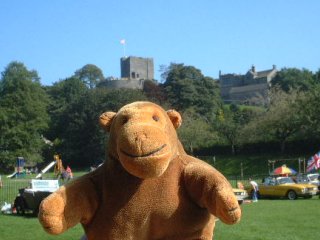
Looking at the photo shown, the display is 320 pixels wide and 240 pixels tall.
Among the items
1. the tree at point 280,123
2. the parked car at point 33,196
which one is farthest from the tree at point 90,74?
the parked car at point 33,196

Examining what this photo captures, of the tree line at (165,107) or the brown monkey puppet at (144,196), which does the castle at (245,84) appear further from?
the brown monkey puppet at (144,196)

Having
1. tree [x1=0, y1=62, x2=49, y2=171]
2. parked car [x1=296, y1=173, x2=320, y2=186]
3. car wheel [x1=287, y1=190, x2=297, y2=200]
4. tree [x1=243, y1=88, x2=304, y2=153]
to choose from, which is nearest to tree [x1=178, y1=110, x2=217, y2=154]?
tree [x1=243, y1=88, x2=304, y2=153]

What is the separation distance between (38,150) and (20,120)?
179 inches

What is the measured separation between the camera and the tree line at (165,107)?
56062 mm

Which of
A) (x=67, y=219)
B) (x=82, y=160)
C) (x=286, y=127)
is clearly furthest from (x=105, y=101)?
(x=67, y=219)

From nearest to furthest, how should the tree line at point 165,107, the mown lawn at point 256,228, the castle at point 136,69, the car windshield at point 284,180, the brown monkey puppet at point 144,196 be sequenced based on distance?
the brown monkey puppet at point 144,196 → the mown lawn at point 256,228 → the car windshield at point 284,180 → the tree line at point 165,107 → the castle at point 136,69

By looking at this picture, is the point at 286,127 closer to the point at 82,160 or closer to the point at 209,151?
the point at 209,151

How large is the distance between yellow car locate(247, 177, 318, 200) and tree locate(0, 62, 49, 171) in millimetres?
41199

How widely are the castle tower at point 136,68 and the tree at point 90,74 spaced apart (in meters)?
18.8

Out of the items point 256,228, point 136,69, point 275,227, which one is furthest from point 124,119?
point 136,69

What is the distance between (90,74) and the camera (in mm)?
117438

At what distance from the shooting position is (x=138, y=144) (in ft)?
14.0

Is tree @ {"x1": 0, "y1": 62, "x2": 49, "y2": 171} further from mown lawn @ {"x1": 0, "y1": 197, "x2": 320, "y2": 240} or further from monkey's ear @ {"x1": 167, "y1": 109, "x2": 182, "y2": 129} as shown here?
monkey's ear @ {"x1": 167, "y1": 109, "x2": 182, "y2": 129}

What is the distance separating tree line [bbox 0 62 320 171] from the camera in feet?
184
